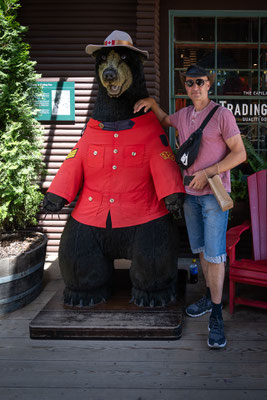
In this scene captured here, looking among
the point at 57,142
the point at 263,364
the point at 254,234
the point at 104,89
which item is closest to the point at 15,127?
the point at 104,89

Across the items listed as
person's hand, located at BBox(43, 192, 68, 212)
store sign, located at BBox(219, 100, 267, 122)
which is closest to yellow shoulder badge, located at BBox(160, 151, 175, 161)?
person's hand, located at BBox(43, 192, 68, 212)

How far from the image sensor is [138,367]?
2.33 m

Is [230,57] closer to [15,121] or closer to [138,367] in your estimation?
[15,121]

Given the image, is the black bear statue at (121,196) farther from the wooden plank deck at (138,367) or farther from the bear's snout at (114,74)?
the wooden plank deck at (138,367)

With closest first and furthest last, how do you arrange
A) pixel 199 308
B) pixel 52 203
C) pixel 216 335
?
pixel 216 335 → pixel 52 203 → pixel 199 308

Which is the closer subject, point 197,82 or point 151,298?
point 197,82

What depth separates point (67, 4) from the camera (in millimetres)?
4473

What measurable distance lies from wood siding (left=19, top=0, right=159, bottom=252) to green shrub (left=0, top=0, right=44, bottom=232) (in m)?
0.96

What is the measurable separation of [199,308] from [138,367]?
0.86m

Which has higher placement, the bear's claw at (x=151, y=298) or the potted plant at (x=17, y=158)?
the potted plant at (x=17, y=158)

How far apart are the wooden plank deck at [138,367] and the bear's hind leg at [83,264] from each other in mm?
397

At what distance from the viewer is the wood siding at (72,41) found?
4.43 meters

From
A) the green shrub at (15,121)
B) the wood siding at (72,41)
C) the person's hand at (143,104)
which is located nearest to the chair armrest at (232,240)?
the person's hand at (143,104)

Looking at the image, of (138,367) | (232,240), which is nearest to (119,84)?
(232,240)
